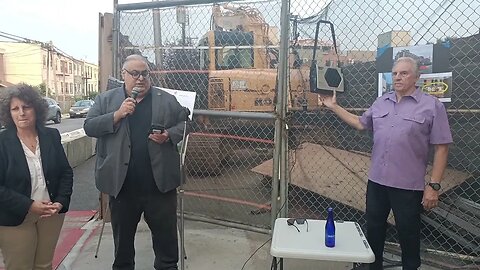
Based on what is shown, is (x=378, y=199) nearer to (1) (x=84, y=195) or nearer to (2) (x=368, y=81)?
(2) (x=368, y=81)

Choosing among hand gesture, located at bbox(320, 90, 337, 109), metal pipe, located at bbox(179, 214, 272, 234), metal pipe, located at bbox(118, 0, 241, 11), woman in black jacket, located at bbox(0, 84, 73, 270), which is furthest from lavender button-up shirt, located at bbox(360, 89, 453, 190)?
woman in black jacket, located at bbox(0, 84, 73, 270)

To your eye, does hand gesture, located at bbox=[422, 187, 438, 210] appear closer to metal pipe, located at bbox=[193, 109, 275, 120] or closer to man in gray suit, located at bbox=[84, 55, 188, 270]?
metal pipe, located at bbox=[193, 109, 275, 120]

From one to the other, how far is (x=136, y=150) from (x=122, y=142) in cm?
12

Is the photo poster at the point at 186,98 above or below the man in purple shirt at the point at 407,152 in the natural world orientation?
above

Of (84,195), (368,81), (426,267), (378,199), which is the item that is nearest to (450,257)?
(426,267)

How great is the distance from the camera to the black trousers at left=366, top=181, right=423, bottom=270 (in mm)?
2818

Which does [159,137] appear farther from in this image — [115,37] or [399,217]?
[115,37]

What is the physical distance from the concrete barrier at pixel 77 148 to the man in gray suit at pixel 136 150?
5.92m

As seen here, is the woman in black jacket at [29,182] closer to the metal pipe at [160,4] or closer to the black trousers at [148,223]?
the black trousers at [148,223]

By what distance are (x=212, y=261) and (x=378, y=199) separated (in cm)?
165

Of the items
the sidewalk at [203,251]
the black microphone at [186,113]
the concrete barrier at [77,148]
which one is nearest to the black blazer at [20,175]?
the black microphone at [186,113]

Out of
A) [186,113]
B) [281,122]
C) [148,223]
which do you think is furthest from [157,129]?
[281,122]

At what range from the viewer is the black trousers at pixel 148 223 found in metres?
3.02

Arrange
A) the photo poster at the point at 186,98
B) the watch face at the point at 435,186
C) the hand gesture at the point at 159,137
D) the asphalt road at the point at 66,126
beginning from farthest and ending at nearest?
the asphalt road at the point at 66,126
the photo poster at the point at 186,98
the hand gesture at the point at 159,137
the watch face at the point at 435,186
